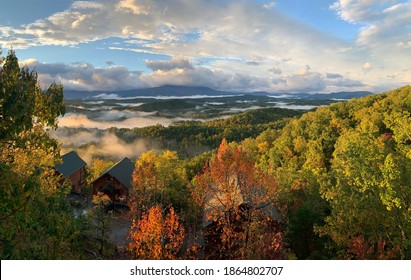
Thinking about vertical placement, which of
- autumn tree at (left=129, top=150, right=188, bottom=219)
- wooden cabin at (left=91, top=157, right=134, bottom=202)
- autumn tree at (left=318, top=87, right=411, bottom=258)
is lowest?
wooden cabin at (left=91, top=157, right=134, bottom=202)

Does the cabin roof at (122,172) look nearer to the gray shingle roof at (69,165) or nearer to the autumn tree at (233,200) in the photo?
the gray shingle roof at (69,165)

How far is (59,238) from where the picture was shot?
9.29 metres

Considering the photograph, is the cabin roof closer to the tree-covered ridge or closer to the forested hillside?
the forested hillside

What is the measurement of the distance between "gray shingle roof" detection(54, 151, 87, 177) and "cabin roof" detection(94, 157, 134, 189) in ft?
32.8

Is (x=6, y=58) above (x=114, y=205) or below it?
above

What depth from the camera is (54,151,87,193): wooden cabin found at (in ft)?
175

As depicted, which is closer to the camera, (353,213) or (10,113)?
(10,113)

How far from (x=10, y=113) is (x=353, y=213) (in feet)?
61.9

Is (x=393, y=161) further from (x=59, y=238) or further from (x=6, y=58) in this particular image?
(x=6, y=58)

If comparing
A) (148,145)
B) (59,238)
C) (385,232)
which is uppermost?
(59,238)

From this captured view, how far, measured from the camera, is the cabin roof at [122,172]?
47000 mm

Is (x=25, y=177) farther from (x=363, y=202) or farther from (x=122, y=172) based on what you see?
(x=122, y=172)

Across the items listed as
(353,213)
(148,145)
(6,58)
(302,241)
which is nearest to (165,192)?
(302,241)

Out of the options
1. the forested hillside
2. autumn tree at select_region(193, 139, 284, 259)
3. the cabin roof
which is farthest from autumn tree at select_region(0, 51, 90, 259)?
the cabin roof
